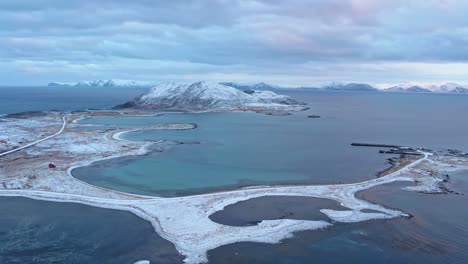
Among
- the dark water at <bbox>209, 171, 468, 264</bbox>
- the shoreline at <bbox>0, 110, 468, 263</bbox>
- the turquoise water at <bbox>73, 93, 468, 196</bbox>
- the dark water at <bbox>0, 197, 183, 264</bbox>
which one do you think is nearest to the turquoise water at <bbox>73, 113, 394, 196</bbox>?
the turquoise water at <bbox>73, 93, 468, 196</bbox>

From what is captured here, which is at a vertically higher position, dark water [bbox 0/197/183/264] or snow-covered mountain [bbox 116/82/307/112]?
snow-covered mountain [bbox 116/82/307/112]

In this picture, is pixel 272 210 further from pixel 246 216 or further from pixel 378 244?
pixel 378 244

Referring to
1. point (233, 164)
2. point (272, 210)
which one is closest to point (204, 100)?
point (233, 164)

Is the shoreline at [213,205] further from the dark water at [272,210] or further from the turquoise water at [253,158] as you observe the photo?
the turquoise water at [253,158]

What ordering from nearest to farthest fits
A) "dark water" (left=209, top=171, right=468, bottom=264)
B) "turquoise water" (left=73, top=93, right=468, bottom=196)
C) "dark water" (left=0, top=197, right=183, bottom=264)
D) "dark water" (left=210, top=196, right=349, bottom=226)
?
"dark water" (left=0, top=197, right=183, bottom=264) → "dark water" (left=209, top=171, right=468, bottom=264) → "dark water" (left=210, top=196, right=349, bottom=226) → "turquoise water" (left=73, top=93, right=468, bottom=196)

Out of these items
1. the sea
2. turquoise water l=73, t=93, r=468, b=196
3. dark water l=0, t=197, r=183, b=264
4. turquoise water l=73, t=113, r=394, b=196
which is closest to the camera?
dark water l=0, t=197, r=183, b=264

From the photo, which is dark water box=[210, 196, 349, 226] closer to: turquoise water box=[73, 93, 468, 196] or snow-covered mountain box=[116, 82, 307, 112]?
turquoise water box=[73, 93, 468, 196]

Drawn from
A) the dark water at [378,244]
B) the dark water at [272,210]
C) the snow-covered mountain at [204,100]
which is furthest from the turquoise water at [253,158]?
the snow-covered mountain at [204,100]

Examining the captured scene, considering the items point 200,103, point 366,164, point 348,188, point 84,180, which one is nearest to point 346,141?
point 366,164

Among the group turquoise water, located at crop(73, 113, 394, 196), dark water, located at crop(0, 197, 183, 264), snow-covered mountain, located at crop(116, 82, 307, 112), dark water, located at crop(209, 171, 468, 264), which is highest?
snow-covered mountain, located at crop(116, 82, 307, 112)
